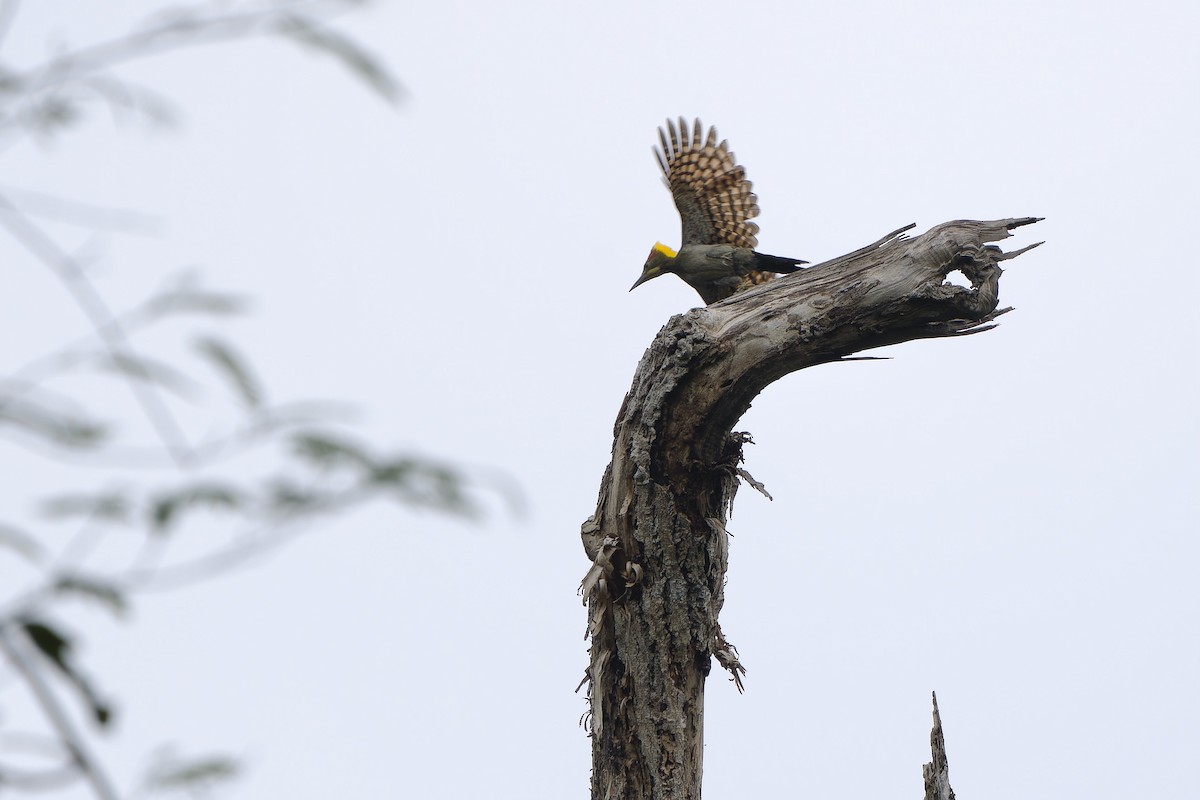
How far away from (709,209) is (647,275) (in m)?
0.73

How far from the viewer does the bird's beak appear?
7.79m

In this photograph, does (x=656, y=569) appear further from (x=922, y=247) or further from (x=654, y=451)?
(x=922, y=247)

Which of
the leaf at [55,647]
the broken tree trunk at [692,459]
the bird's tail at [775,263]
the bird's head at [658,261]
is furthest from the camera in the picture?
the bird's head at [658,261]

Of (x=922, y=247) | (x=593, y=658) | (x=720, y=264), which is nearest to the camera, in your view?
(x=922, y=247)

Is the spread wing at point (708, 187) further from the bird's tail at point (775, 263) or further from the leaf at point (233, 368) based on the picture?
the leaf at point (233, 368)

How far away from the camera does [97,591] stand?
1.14m

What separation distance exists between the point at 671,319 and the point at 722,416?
0.45 metres

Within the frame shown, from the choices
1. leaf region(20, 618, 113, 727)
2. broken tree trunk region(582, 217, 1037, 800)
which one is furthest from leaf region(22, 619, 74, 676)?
broken tree trunk region(582, 217, 1037, 800)

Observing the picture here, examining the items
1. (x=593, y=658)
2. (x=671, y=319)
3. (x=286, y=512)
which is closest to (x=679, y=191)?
(x=671, y=319)

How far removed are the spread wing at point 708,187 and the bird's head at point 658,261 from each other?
0.23 meters

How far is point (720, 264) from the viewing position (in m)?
7.25

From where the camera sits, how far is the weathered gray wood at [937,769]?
Result: 491 cm

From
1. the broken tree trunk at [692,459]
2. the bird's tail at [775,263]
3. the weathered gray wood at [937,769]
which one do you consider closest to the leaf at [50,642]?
the broken tree trunk at [692,459]

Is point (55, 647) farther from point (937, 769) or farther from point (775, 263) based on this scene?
point (775, 263)
